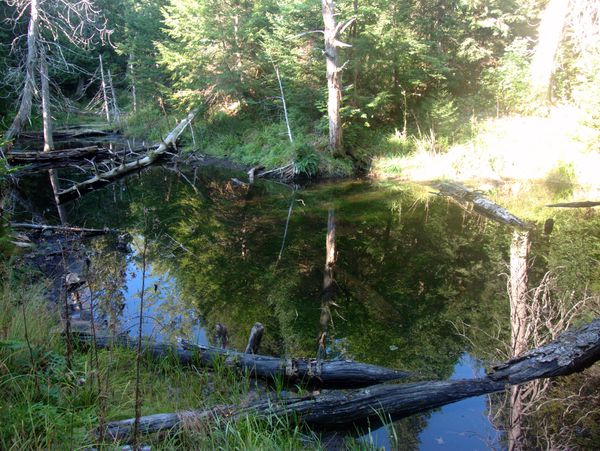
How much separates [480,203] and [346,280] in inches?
199

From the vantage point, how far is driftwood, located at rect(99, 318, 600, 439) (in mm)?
3162

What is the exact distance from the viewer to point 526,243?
24.5 ft

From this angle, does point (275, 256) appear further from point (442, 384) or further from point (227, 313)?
point (442, 384)

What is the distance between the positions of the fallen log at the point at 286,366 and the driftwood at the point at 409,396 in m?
0.41

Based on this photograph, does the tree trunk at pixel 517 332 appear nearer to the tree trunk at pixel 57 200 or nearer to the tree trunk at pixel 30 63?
the tree trunk at pixel 57 200

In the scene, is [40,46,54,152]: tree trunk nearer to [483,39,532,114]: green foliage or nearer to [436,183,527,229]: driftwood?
[436,183,527,229]: driftwood

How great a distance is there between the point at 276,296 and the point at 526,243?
15.3 feet

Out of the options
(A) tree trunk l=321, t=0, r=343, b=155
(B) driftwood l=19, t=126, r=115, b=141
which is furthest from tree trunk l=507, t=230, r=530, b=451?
(B) driftwood l=19, t=126, r=115, b=141

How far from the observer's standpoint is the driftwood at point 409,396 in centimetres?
316

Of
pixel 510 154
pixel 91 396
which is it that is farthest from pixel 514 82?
pixel 91 396

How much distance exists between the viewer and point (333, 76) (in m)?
14.6

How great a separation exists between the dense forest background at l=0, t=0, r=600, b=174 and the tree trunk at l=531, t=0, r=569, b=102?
0.11 feet

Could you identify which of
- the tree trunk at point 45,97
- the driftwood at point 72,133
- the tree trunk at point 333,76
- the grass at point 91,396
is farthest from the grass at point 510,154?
the driftwood at point 72,133

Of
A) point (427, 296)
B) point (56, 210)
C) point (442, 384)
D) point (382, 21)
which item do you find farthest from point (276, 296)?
point (382, 21)
